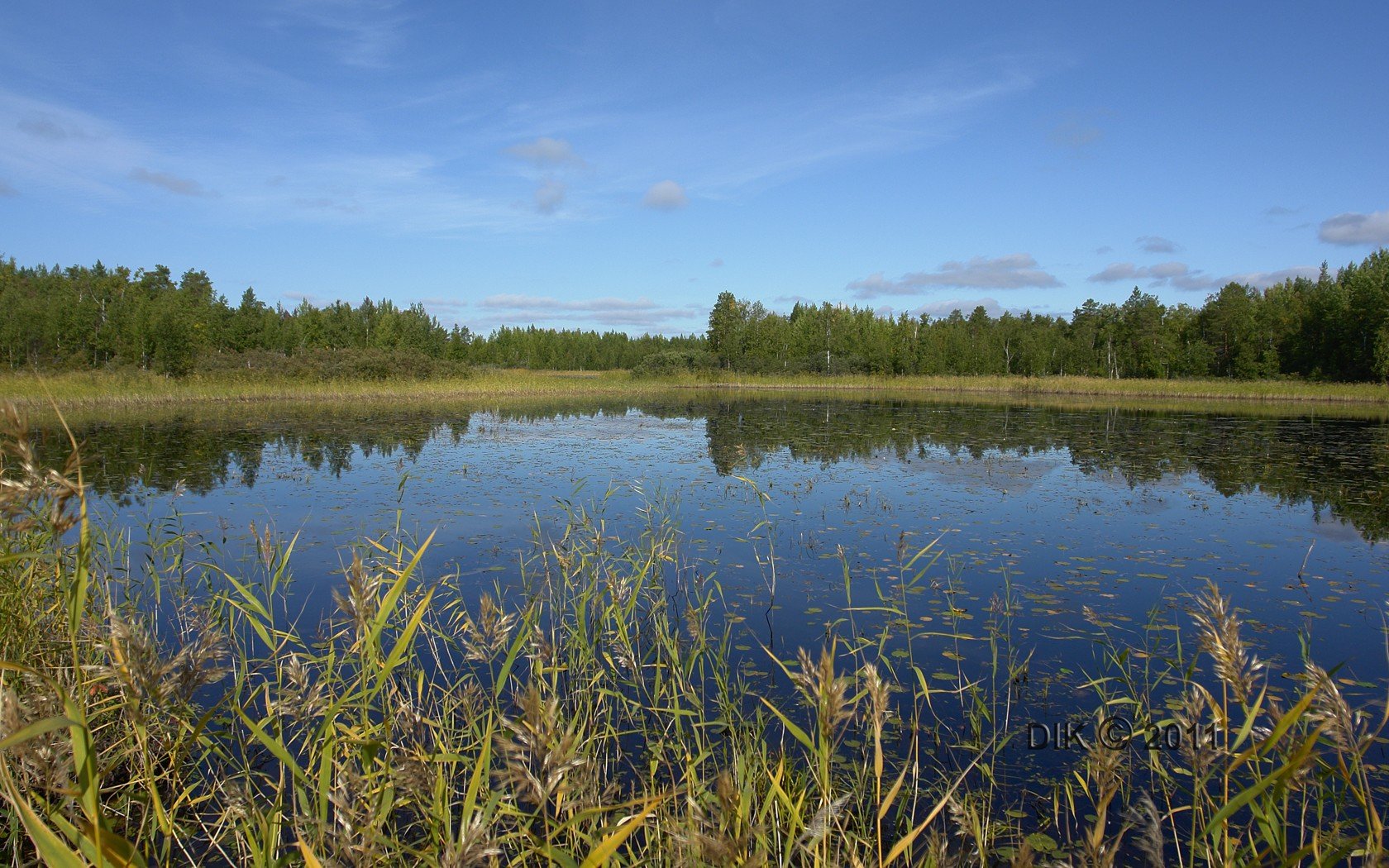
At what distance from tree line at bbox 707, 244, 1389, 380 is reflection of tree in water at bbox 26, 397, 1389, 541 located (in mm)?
24335

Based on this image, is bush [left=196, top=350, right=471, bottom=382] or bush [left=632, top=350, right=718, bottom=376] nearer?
bush [left=196, top=350, right=471, bottom=382]

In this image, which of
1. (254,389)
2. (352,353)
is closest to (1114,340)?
(352,353)

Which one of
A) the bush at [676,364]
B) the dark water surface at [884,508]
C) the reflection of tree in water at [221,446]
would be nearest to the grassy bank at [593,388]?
the bush at [676,364]

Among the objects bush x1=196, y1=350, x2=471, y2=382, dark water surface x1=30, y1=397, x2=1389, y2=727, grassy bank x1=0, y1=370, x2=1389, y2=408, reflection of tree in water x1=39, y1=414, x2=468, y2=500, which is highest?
bush x1=196, y1=350, x2=471, y2=382

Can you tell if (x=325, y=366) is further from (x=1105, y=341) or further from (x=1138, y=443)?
(x=1105, y=341)

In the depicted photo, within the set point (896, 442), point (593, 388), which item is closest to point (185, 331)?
point (593, 388)

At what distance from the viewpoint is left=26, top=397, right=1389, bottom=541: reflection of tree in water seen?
11.7 meters

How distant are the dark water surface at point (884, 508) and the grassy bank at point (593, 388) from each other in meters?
9.33

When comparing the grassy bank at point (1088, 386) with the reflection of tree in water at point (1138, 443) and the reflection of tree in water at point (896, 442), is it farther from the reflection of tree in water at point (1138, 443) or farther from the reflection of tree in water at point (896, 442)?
the reflection of tree in water at point (896, 442)

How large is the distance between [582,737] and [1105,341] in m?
63.8

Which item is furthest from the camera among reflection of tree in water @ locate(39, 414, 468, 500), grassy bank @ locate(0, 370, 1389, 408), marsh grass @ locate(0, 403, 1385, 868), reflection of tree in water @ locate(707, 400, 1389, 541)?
grassy bank @ locate(0, 370, 1389, 408)

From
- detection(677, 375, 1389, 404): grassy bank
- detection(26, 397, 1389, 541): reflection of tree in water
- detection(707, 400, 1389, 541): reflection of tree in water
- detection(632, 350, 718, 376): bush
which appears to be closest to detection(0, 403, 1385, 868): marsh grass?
detection(26, 397, 1389, 541): reflection of tree in water

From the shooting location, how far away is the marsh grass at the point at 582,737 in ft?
4.42

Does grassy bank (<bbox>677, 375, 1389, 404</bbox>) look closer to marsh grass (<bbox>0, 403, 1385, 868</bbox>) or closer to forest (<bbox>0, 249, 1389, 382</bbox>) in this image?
forest (<bbox>0, 249, 1389, 382</bbox>)
